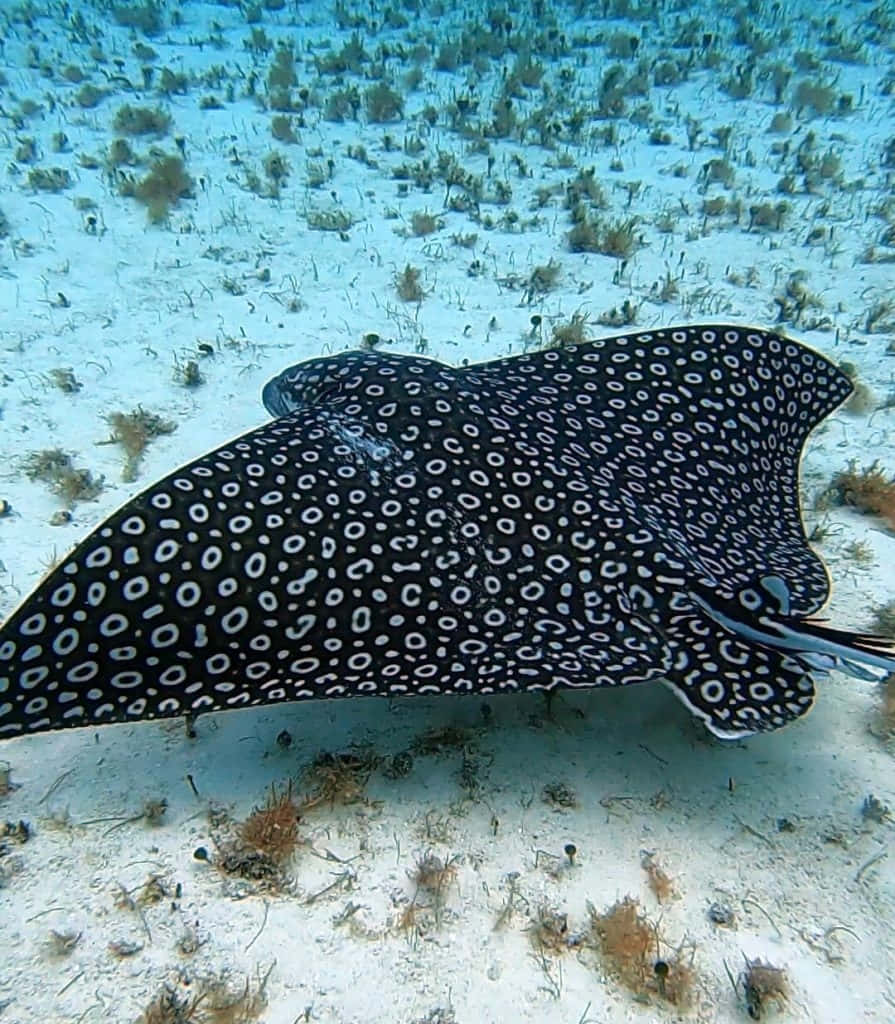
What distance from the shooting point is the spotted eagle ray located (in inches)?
115

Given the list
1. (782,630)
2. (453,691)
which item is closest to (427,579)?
(453,691)

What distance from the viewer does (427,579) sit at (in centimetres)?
325

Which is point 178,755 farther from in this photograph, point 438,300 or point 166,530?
point 438,300

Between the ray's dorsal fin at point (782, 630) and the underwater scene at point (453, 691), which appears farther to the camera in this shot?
the ray's dorsal fin at point (782, 630)

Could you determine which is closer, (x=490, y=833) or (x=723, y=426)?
(x=490, y=833)

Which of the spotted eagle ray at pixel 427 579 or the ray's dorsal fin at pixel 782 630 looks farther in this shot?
the ray's dorsal fin at pixel 782 630

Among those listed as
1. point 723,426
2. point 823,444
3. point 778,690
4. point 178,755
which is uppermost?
point 723,426

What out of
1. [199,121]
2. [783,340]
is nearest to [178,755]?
[783,340]

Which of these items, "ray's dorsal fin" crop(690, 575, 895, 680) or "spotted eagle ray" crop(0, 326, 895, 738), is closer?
"spotted eagle ray" crop(0, 326, 895, 738)

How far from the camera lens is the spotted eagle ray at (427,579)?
2.93 meters

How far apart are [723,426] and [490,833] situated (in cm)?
270

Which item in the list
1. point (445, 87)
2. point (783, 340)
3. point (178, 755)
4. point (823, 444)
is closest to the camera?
point (178, 755)

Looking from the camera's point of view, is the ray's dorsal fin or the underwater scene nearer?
the underwater scene

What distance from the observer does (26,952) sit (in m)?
2.85
